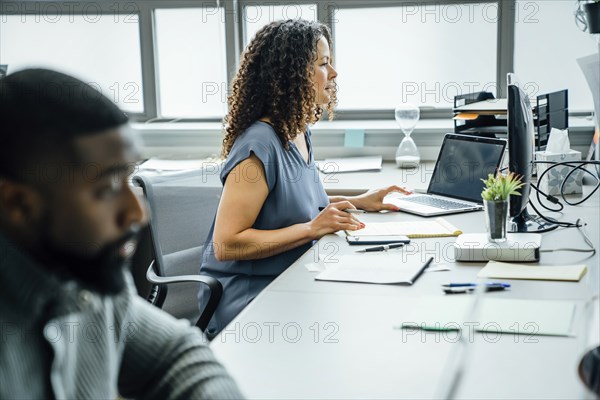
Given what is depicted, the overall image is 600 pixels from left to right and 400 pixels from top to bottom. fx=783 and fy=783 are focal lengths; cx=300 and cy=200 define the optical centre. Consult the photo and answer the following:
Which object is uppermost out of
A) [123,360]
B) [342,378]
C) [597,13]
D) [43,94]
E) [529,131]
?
[597,13]

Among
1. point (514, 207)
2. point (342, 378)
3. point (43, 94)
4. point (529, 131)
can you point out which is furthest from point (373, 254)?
point (43, 94)

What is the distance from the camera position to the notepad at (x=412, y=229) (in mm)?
2234

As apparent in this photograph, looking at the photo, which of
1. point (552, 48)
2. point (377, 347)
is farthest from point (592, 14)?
point (377, 347)

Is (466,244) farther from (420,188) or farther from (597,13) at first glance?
(597,13)

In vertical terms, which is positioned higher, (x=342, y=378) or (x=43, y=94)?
(x=43, y=94)

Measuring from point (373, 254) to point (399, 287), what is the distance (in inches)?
12.0

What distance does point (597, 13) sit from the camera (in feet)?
10.0

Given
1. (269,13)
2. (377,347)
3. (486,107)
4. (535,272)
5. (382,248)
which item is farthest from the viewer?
(269,13)

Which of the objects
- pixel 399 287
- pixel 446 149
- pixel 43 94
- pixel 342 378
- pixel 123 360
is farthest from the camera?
pixel 446 149

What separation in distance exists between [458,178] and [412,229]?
0.50 metres

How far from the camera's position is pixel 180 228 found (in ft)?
8.15

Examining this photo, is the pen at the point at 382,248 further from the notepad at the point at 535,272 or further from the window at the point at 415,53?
the window at the point at 415,53

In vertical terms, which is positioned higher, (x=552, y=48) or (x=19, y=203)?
(x=552, y=48)

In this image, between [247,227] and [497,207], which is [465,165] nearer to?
[497,207]
